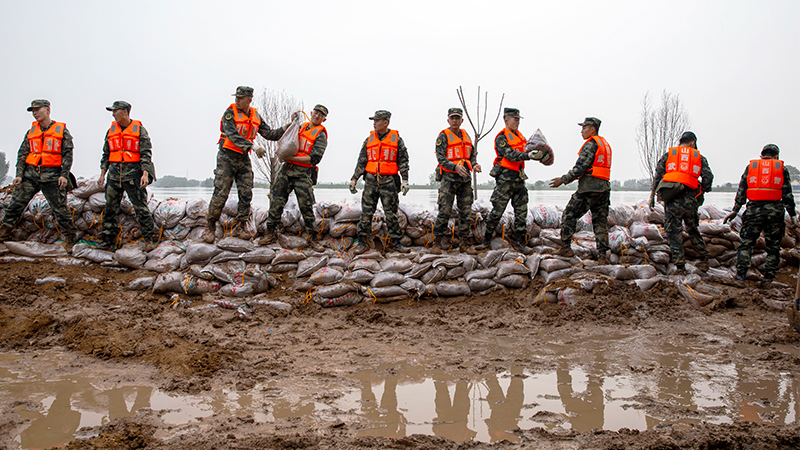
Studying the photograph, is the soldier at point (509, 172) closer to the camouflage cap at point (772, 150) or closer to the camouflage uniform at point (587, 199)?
the camouflage uniform at point (587, 199)

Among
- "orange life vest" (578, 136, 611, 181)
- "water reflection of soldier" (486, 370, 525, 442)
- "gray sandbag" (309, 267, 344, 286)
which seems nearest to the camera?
"water reflection of soldier" (486, 370, 525, 442)

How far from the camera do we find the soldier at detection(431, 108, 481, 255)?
545 centimetres

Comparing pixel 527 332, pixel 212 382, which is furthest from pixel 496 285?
pixel 212 382

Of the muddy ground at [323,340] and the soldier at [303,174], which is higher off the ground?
the soldier at [303,174]

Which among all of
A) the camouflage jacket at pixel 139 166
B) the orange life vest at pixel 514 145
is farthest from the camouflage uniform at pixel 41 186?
the orange life vest at pixel 514 145

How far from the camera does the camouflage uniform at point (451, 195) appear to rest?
5512 mm

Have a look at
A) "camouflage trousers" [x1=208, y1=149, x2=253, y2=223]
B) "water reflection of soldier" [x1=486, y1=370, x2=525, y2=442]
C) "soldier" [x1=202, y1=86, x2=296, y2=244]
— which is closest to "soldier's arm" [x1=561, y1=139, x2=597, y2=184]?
"water reflection of soldier" [x1=486, y1=370, x2=525, y2=442]

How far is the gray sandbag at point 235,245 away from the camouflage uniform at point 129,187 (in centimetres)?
110

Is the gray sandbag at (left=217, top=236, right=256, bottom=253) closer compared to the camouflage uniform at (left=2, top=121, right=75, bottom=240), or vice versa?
the gray sandbag at (left=217, top=236, right=256, bottom=253)

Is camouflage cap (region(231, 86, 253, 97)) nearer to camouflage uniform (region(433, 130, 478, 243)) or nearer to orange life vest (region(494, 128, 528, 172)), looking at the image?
camouflage uniform (region(433, 130, 478, 243))

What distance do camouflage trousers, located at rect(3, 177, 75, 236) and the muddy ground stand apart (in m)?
0.61

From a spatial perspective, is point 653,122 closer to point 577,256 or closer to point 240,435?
point 577,256

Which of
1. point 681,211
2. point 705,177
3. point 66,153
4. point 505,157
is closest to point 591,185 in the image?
point 505,157

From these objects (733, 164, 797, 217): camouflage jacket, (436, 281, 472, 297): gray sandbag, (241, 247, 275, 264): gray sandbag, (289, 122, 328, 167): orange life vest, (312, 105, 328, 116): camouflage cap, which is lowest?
(436, 281, 472, 297): gray sandbag
